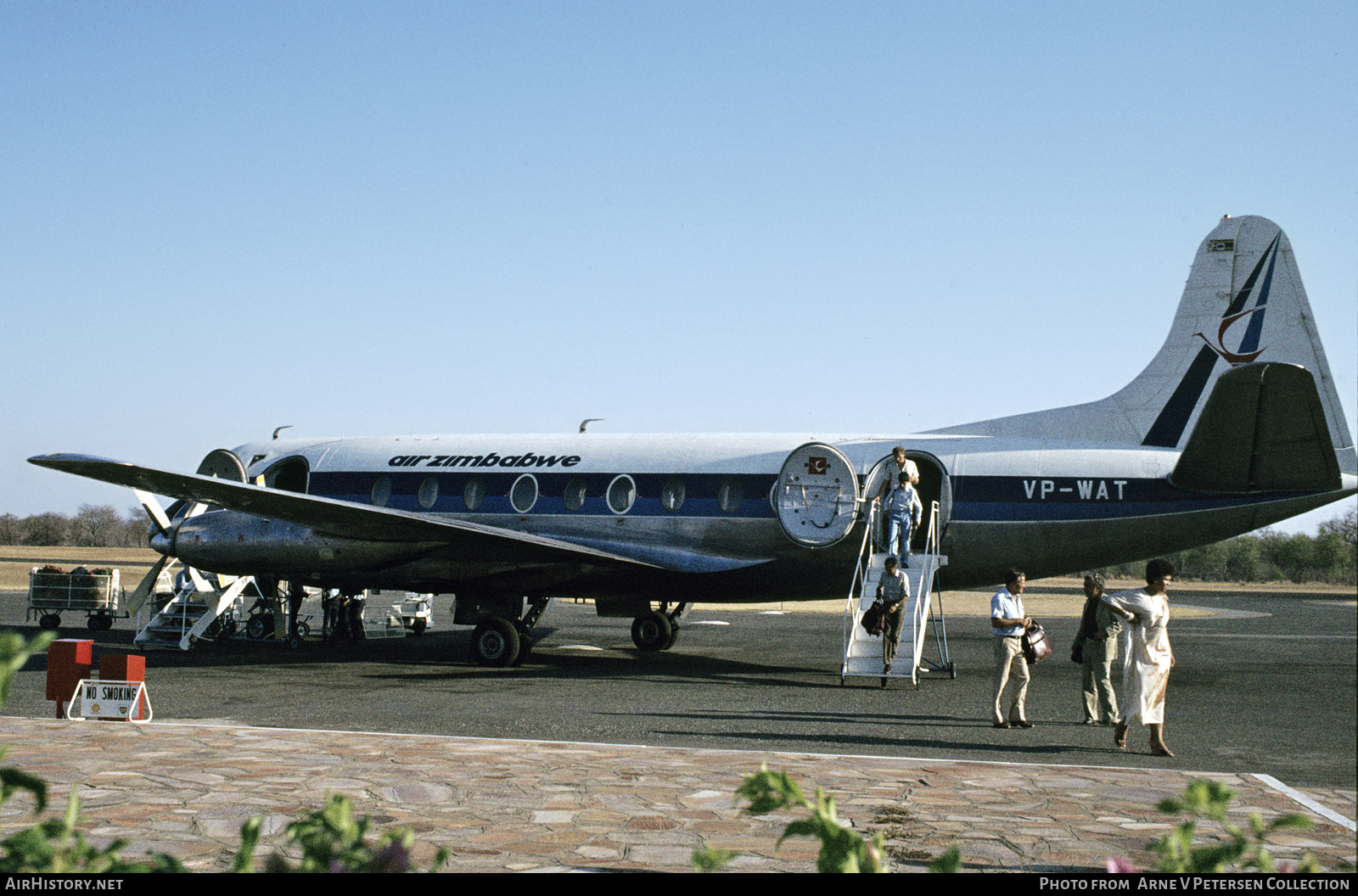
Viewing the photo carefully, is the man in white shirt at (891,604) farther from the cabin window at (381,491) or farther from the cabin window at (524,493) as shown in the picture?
the cabin window at (381,491)

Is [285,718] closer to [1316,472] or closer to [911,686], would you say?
[911,686]

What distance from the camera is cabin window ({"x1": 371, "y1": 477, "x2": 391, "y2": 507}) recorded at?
20477 mm

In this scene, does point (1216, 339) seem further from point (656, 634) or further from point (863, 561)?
point (656, 634)

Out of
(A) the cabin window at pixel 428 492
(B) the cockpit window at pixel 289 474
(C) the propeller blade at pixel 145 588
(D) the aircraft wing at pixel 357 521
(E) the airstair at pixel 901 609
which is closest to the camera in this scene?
(D) the aircraft wing at pixel 357 521

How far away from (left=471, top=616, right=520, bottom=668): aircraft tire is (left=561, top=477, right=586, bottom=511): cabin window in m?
2.23

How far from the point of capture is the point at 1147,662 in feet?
33.7

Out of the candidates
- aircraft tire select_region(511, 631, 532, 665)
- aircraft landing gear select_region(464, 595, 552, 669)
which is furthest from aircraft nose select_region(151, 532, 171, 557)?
aircraft tire select_region(511, 631, 532, 665)

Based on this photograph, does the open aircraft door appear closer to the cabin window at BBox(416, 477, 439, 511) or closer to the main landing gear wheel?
the main landing gear wheel

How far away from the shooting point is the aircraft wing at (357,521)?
584 inches

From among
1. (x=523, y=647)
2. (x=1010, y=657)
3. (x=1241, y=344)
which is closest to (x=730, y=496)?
(x=523, y=647)

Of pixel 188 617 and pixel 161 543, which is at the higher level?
pixel 161 543

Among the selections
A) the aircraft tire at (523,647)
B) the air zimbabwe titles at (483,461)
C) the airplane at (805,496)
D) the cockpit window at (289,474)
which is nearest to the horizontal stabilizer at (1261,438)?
the airplane at (805,496)

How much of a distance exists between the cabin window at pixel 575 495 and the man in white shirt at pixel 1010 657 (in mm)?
8378

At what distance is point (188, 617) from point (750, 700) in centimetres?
1288
